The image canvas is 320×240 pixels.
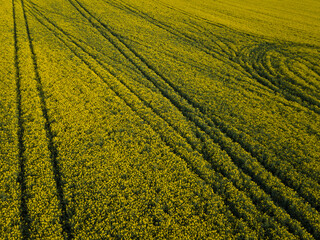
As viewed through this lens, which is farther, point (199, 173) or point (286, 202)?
point (199, 173)

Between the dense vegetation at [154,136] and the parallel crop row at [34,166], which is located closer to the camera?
the parallel crop row at [34,166]

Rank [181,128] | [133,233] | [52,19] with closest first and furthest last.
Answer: [133,233], [181,128], [52,19]

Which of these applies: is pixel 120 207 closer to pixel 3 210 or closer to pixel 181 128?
pixel 3 210

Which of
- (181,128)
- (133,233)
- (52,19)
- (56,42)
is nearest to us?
(133,233)

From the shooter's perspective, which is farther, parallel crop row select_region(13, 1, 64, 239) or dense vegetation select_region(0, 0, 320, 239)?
dense vegetation select_region(0, 0, 320, 239)

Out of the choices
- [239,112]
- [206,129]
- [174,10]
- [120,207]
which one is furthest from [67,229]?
[174,10]

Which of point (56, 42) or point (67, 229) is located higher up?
point (56, 42)

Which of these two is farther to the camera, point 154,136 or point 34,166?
point 154,136

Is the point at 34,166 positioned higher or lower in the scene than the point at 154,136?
lower
